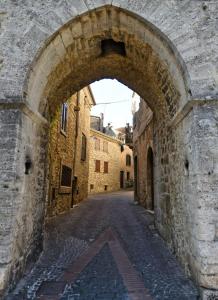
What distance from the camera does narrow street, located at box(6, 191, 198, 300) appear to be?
9.58ft

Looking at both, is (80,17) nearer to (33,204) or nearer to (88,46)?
(88,46)

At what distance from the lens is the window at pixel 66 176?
9626mm

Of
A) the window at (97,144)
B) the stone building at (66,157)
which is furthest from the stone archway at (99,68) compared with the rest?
the window at (97,144)

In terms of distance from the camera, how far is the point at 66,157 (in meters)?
10.3

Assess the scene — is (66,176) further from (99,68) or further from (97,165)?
(97,165)

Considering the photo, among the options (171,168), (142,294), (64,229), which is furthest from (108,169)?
(142,294)

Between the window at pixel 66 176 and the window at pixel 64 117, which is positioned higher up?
the window at pixel 64 117

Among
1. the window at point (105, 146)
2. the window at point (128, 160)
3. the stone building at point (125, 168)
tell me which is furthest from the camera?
the window at point (128, 160)

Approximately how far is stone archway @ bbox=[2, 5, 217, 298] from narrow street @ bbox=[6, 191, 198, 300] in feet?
0.82

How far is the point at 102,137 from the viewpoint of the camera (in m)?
23.9

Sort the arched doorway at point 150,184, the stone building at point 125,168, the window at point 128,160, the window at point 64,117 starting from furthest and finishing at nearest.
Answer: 1. the window at point 128,160
2. the stone building at point 125,168
3. the window at point 64,117
4. the arched doorway at point 150,184

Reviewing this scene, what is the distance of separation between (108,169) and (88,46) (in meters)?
20.8

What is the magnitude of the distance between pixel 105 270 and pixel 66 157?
23.1 ft

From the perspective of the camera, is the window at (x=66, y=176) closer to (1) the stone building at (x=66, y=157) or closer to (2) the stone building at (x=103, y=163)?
(1) the stone building at (x=66, y=157)
